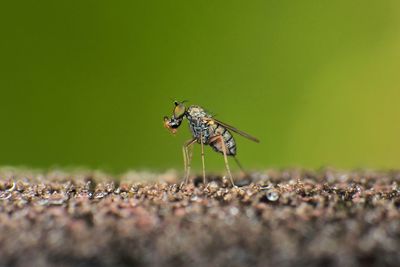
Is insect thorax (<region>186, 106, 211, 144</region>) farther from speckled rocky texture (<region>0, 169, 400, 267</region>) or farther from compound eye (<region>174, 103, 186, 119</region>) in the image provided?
speckled rocky texture (<region>0, 169, 400, 267</region>)

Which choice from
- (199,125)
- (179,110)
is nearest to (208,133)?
(199,125)

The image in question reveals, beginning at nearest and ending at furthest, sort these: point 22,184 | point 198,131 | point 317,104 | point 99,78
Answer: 1. point 22,184
2. point 198,131
3. point 99,78
4. point 317,104

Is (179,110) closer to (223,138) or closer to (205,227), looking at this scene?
(223,138)

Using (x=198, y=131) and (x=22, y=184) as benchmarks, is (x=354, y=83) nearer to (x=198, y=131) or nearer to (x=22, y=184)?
(x=198, y=131)

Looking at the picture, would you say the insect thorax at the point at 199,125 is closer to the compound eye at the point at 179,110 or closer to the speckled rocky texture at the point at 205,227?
the compound eye at the point at 179,110

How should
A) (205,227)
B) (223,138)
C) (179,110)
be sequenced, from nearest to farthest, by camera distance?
1. (205,227)
2. (223,138)
3. (179,110)

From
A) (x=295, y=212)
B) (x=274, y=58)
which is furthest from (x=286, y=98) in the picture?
(x=295, y=212)
